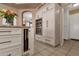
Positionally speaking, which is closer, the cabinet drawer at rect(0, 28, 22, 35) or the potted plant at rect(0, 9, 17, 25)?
the cabinet drawer at rect(0, 28, 22, 35)

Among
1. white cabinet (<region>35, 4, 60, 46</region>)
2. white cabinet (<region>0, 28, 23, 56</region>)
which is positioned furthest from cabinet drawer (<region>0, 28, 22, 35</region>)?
white cabinet (<region>35, 4, 60, 46</region>)

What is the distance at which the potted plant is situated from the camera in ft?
4.34

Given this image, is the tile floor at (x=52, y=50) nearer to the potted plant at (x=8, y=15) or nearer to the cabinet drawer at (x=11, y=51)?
the cabinet drawer at (x=11, y=51)

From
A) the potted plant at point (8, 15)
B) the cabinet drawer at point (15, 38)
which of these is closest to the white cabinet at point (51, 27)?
the cabinet drawer at point (15, 38)

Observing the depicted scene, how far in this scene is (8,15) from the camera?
1.38 meters

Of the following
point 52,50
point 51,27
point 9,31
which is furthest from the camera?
point 51,27

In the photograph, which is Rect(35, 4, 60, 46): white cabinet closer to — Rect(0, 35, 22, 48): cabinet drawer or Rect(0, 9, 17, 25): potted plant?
Rect(0, 35, 22, 48): cabinet drawer

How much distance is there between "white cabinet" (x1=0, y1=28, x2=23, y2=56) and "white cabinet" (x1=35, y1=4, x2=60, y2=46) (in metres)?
0.37

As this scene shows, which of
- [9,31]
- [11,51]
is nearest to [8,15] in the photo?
[9,31]

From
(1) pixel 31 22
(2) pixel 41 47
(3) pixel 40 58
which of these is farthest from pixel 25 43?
(3) pixel 40 58

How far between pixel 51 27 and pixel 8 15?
711 mm

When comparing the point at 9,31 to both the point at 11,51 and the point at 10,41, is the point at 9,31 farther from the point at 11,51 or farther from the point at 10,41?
the point at 11,51

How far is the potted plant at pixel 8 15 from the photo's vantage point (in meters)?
1.32

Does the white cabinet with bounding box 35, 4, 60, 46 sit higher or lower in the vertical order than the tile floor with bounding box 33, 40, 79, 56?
higher
